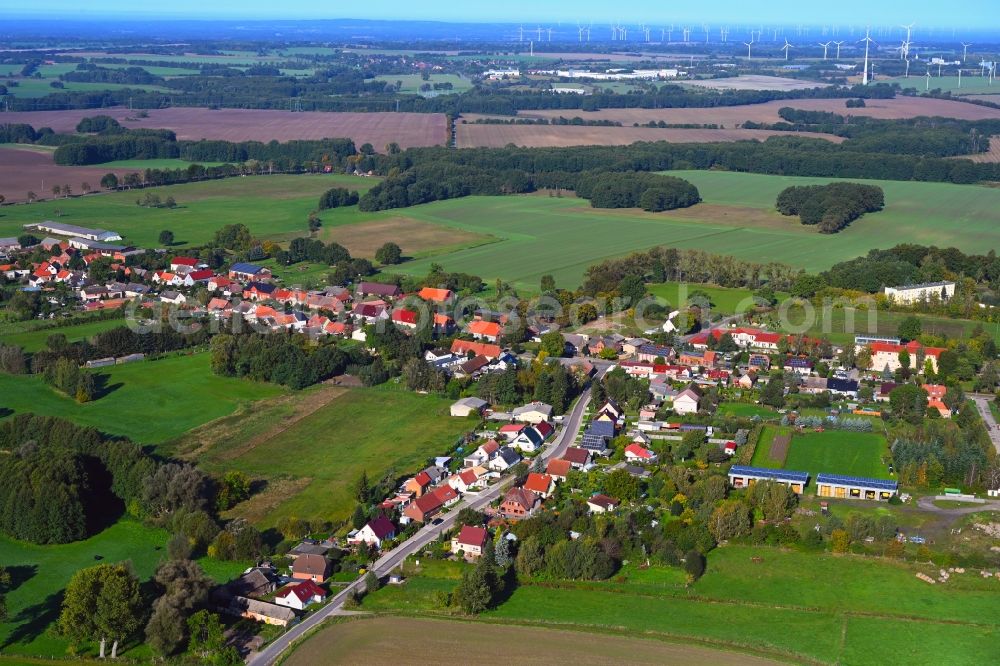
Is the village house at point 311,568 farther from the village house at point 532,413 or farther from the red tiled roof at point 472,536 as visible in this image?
the village house at point 532,413

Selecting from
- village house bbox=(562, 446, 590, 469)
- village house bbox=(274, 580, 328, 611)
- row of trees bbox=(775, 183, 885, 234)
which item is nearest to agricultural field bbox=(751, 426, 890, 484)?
village house bbox=(562, 446, 590, 469)

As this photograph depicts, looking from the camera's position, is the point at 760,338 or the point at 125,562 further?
the point at 760,338

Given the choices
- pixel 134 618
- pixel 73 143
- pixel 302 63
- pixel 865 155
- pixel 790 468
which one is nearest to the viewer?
pixel 134 618

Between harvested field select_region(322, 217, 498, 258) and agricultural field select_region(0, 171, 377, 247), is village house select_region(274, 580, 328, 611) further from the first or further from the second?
agricultural field select_region(0, 171, 377, 247)

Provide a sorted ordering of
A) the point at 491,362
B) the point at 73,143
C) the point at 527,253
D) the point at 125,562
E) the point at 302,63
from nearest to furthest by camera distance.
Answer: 1. the point at 125,562
2. the point at 491,362
3. the point at 527,253
4. the point at 73,143
5. the point at 302,63

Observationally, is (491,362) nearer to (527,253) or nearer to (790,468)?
(790,468)

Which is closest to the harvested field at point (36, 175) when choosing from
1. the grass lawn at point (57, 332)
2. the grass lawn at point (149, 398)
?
the grass lawn at point (57, 332)

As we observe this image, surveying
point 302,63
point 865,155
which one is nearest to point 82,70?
point 302,63
